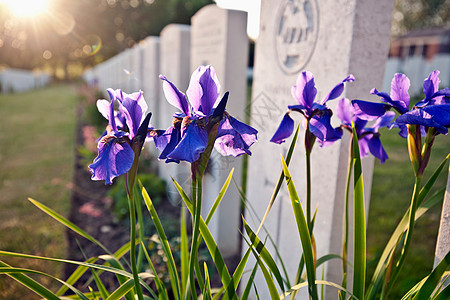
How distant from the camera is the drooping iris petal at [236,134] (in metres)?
0.75

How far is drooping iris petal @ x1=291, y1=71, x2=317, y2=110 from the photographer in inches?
36.4

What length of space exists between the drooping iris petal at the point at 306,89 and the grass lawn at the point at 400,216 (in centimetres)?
114

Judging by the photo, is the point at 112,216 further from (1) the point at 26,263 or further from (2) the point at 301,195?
(2) the point at 301,195

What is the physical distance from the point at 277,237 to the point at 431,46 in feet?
83.1

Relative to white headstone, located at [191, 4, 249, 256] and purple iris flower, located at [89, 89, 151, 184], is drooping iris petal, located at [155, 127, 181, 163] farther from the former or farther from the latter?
white headstone, located at [191, 4, 249, 256]

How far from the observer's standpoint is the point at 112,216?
3.55 m

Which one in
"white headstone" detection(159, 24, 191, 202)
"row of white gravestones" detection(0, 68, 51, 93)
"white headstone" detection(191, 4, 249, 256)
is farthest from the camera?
"row of white gravestones" detection(0, 68, 51, 93)

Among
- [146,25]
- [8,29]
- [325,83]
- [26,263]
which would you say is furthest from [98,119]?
[8,29]

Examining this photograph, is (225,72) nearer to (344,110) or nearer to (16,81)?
(344,110)

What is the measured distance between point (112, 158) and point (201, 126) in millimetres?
186

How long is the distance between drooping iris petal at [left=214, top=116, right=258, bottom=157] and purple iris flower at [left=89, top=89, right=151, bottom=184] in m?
0.15

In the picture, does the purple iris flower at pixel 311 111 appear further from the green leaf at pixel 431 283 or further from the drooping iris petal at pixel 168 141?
the green leaf at pixel 431 283

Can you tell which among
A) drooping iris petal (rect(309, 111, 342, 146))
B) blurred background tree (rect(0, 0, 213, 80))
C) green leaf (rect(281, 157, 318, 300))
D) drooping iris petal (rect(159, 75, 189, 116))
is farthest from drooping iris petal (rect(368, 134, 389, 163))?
blurred background tree (rect(0, 0, 213, 80))

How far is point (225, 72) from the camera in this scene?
249 cm
